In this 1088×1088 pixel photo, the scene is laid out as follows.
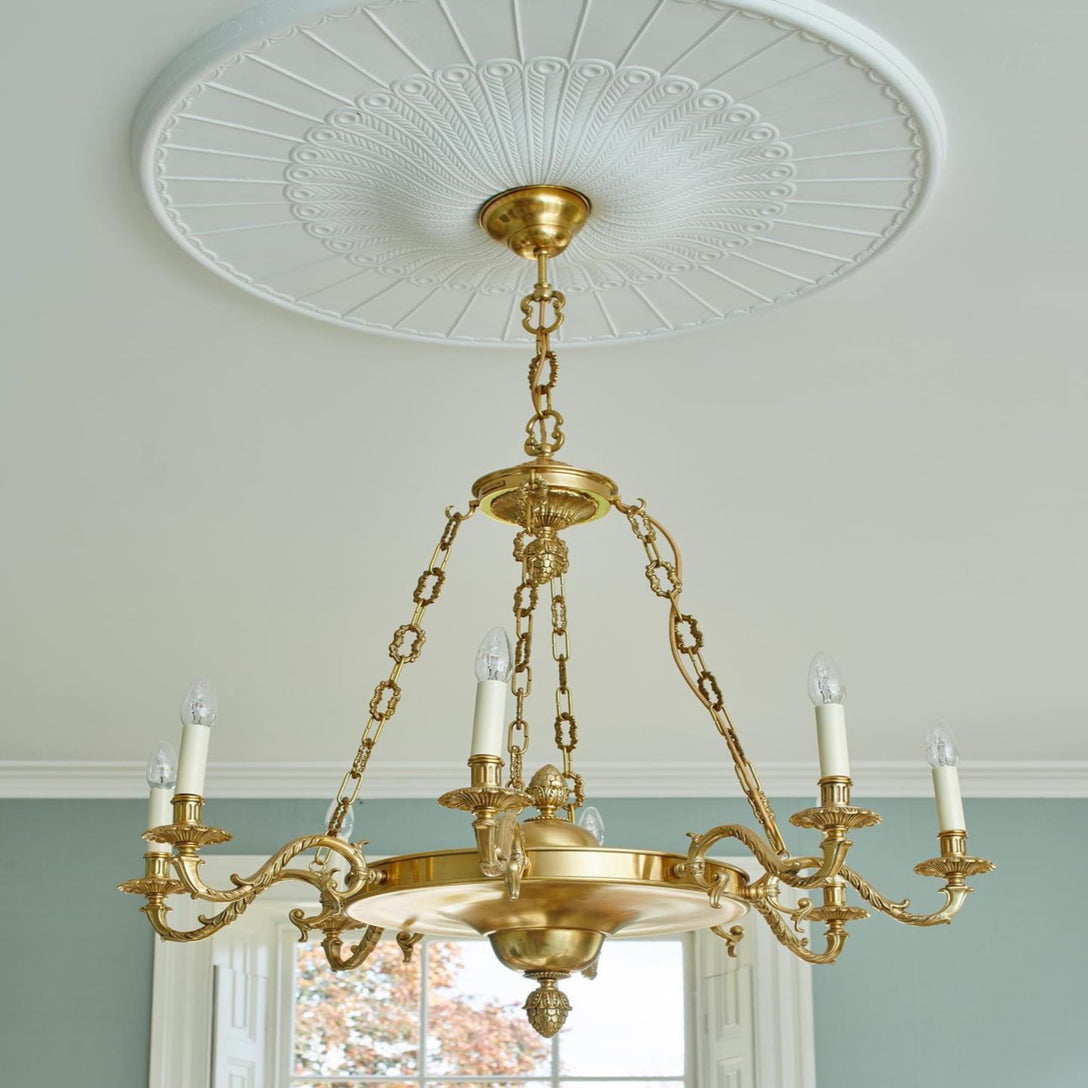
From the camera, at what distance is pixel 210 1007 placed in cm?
423

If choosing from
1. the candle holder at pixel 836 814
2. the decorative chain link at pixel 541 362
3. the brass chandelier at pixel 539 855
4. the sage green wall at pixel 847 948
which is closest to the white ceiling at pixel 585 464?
the sage green wall at pixel 847 948

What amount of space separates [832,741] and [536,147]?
819 mm

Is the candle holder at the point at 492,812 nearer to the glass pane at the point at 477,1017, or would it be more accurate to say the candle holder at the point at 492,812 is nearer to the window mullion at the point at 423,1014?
the window mullion at the point at 423,1014

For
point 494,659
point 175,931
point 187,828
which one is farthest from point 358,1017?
point 494,659

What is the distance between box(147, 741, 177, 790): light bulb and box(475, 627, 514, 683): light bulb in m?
0.56

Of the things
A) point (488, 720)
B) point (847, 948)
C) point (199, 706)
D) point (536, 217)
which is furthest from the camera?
point (847, 948)

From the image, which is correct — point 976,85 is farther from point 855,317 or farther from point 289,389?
point 289,389

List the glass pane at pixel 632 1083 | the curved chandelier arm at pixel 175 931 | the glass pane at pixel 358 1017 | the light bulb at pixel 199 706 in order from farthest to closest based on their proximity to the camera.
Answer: the glass pane at pixel 358 1017 < the glass pane at pixel 632 1083 < the curved chandelier arm at pixel 175 931 < the light bulb at pixel 199 706

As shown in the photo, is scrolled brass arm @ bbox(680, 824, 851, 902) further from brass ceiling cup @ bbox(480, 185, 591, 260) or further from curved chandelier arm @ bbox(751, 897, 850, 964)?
brass ceiling cup @ bbox(480, 185, 591, 260)

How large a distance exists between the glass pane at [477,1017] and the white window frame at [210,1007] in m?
0.81

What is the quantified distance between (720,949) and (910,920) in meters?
2.71

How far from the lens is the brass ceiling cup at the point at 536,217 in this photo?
6.66 feet

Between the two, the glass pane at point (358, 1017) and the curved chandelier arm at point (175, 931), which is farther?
the glass pane at point (358, 1017)

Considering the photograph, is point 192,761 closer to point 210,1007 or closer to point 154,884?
point 154,884
